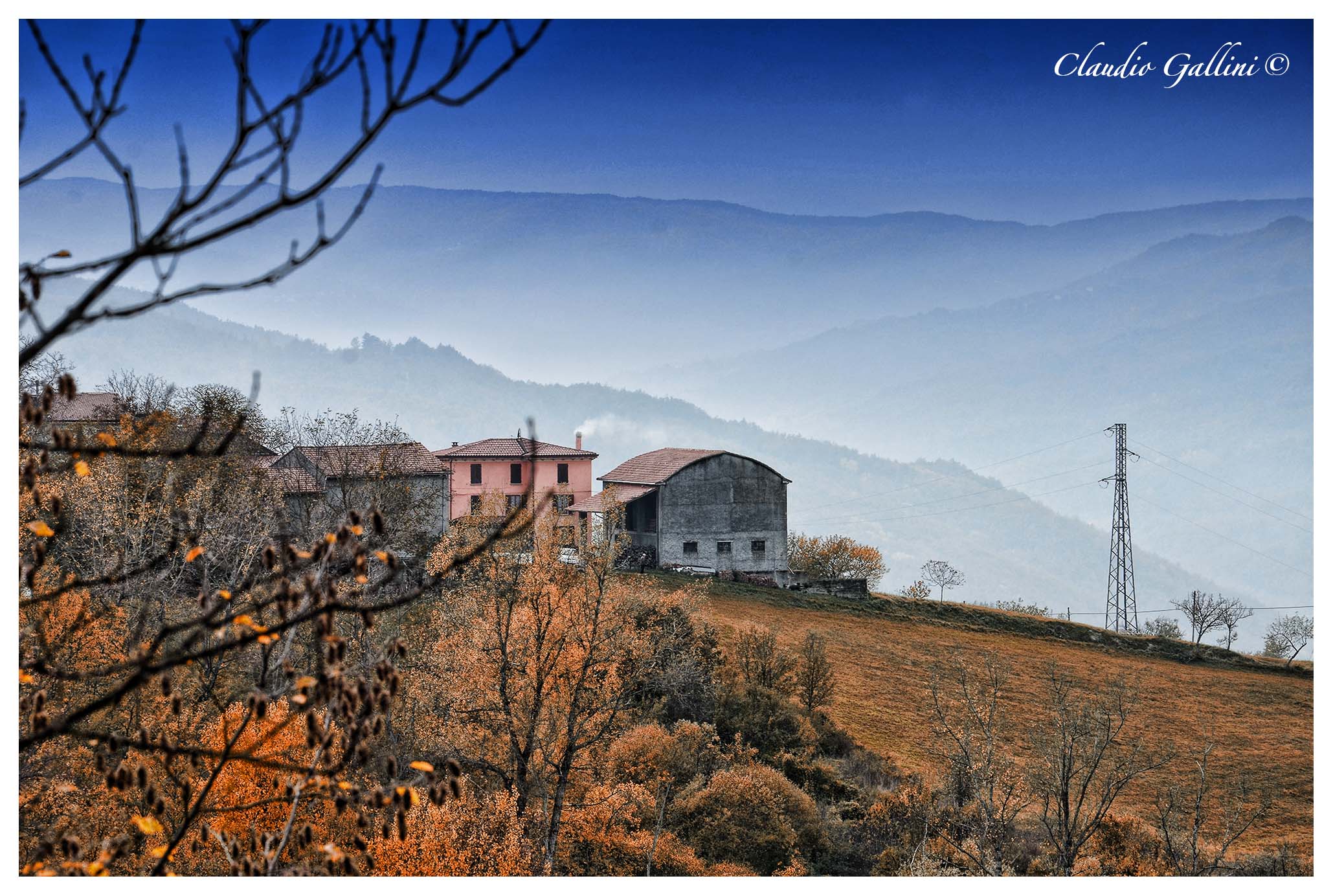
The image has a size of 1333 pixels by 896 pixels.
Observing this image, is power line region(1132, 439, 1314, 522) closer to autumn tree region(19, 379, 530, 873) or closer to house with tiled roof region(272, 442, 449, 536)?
Answer: house with tiled roof region(272, 442, 449, 536)

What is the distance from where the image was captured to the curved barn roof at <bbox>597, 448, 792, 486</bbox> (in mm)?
26203

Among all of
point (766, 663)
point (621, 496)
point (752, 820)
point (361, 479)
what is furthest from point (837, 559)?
point (752, 820)

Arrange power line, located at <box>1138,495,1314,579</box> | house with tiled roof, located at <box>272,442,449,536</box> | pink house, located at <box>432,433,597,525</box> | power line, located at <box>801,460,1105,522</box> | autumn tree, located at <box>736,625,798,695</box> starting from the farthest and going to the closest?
power line, located at <box>801,460,1105,522</box>, power line, located at <box>1138,495,1314,579</box>, pink house, located at <box>432,433,597,525</box>, house with tiled roof, located at <box>272,442,449,536</box>, autumn tree, located at <box>736,625,798,695</box>

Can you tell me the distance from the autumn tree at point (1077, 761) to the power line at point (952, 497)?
8752cm

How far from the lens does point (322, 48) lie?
2143mm

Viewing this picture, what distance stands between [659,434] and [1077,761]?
91.0m

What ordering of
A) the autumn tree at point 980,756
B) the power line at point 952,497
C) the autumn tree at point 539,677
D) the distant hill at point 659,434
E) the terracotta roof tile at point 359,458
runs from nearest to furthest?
the autumn tree at point 980,756, the autumn tree at point 539,677, the terracotta roof tile at point 359,458, the distant hill at point 659,434, the power line at point 952,497

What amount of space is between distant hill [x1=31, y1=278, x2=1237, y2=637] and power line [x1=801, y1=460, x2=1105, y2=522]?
67cm

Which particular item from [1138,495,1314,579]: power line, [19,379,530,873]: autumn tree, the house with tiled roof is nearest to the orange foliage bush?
[19,379,530,873]: autumn tree

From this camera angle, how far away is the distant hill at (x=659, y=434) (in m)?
74.6

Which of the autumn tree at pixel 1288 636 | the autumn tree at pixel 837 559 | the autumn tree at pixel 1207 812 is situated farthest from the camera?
the autumn tree at pixel 837 559

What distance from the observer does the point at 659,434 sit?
10350 centimetres

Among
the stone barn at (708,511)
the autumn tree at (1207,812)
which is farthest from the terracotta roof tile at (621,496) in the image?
the autumn tree at (1207,812)

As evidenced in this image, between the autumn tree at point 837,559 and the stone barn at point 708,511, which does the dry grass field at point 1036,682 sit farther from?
the autumn tree at point 837,559
